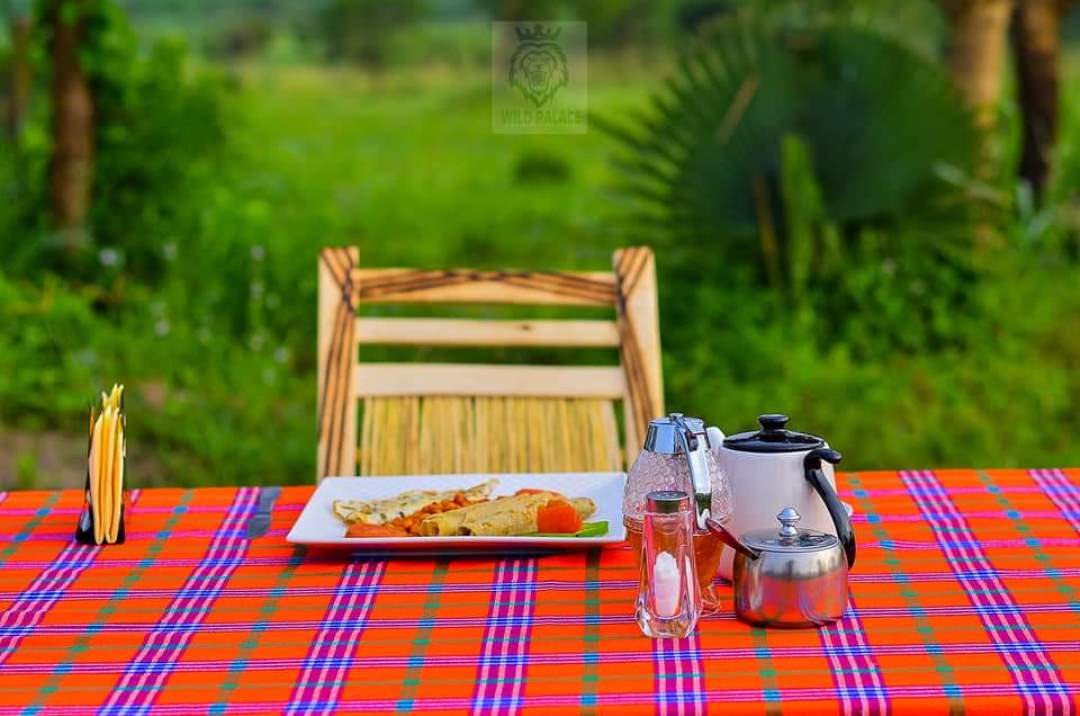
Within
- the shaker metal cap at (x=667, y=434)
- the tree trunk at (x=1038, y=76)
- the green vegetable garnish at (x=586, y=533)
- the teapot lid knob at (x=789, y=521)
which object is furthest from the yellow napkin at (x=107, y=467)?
the tree trunk at (x=1038, y=76)

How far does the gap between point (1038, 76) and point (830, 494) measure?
389cm

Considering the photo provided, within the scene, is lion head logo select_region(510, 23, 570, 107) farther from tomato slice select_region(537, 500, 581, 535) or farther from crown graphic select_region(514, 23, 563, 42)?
tomato slice select_region(537, 500, 581, 535)

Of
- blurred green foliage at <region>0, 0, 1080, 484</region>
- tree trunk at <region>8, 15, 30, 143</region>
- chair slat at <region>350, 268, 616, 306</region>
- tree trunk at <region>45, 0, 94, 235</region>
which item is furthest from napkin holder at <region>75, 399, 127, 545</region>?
tree trunk at <region>8, 15, 30, 143</region>

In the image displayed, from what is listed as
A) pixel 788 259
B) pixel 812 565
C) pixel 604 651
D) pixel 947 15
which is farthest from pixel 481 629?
pixel 947 15

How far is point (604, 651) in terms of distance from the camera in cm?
119

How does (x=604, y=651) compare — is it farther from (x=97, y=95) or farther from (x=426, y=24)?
(x=426, y=24)

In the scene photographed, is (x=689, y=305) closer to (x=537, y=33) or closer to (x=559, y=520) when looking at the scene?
(x=537, y=33)

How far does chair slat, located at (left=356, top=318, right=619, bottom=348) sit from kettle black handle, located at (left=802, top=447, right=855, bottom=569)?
28.9 inches

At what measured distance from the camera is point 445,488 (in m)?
1.70

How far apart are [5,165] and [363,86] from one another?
11.1 ft

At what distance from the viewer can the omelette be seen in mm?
1527

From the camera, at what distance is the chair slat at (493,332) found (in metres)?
2.02
